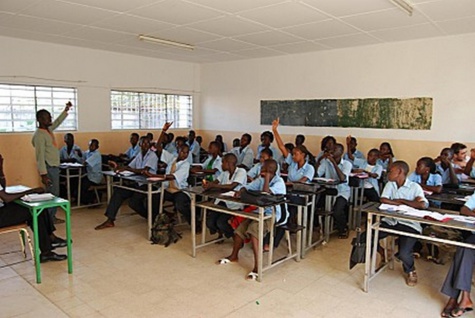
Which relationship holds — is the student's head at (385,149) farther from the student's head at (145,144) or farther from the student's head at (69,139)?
the student's head at (69,139)

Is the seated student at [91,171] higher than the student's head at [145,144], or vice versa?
the student's head at [145,144]

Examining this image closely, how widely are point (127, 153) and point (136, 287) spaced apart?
12.9 feet

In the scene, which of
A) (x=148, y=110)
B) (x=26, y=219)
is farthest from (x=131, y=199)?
(x=148, y=110)

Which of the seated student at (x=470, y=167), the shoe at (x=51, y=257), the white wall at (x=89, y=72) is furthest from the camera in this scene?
the white wall at (x=89, y=72)

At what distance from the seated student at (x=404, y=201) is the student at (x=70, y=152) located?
4908 millimetres

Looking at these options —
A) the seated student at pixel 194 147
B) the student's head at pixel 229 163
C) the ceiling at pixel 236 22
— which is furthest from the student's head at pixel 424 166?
the seated student at pixel 194 147

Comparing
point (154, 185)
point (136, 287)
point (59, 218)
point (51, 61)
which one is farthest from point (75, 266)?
point (51, 61)

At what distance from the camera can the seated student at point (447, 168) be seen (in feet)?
15.1

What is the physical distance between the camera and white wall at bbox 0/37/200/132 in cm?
598

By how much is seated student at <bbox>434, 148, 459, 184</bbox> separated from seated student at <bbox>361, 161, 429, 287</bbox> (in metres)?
1.53

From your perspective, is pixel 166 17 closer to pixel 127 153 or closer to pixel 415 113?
pixel 127 153

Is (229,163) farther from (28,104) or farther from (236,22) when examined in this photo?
(28,104)

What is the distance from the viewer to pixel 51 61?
6336 millimetres

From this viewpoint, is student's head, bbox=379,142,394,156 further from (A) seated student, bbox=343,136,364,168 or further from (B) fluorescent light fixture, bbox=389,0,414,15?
(B) fluorescent light fixture, bbox=389,0,414,15
